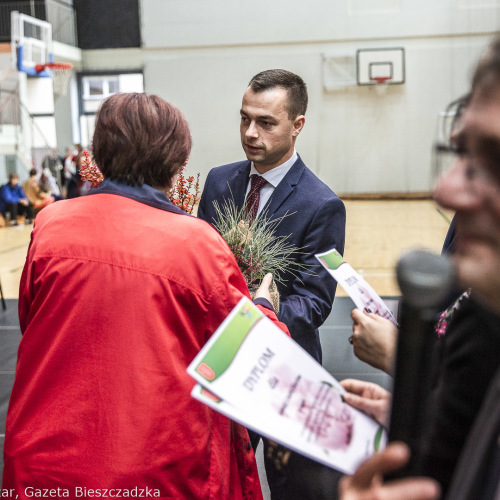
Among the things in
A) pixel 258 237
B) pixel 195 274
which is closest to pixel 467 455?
pixel 195 274

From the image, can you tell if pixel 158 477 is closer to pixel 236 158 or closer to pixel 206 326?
pixel 206 326

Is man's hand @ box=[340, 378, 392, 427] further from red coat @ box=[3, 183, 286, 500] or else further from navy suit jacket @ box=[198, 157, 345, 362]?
navy suit jacket @ box=[198, 157, 345, 362]

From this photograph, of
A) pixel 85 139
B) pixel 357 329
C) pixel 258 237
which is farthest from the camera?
pixel 85 139

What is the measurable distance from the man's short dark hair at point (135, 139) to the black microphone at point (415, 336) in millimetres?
942

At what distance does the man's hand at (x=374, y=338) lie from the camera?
43.1 inches

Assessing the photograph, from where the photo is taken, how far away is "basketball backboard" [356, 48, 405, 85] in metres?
15.0

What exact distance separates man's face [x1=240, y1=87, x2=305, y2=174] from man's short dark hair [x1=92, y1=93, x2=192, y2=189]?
89 cm

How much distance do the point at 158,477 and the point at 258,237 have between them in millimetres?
784

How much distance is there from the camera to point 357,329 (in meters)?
1.17

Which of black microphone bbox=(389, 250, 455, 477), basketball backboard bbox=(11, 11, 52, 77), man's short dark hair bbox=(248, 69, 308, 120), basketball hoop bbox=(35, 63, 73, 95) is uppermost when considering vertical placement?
basketball backboard bbox=(11, 11, 52, 77)

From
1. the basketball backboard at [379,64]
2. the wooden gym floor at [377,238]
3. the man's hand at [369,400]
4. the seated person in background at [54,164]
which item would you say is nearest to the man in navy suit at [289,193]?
the man's hand at [369,400]

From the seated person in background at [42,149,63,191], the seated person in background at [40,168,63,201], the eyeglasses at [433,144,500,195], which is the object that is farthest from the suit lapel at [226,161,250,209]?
the seated person in background at [42,149,63,191]

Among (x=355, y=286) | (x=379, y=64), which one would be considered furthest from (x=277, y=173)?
(x=379, y=64)

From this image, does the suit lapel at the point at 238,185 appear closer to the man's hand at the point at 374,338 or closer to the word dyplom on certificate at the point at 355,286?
the word dyplom on certificate at the point at 355,286
